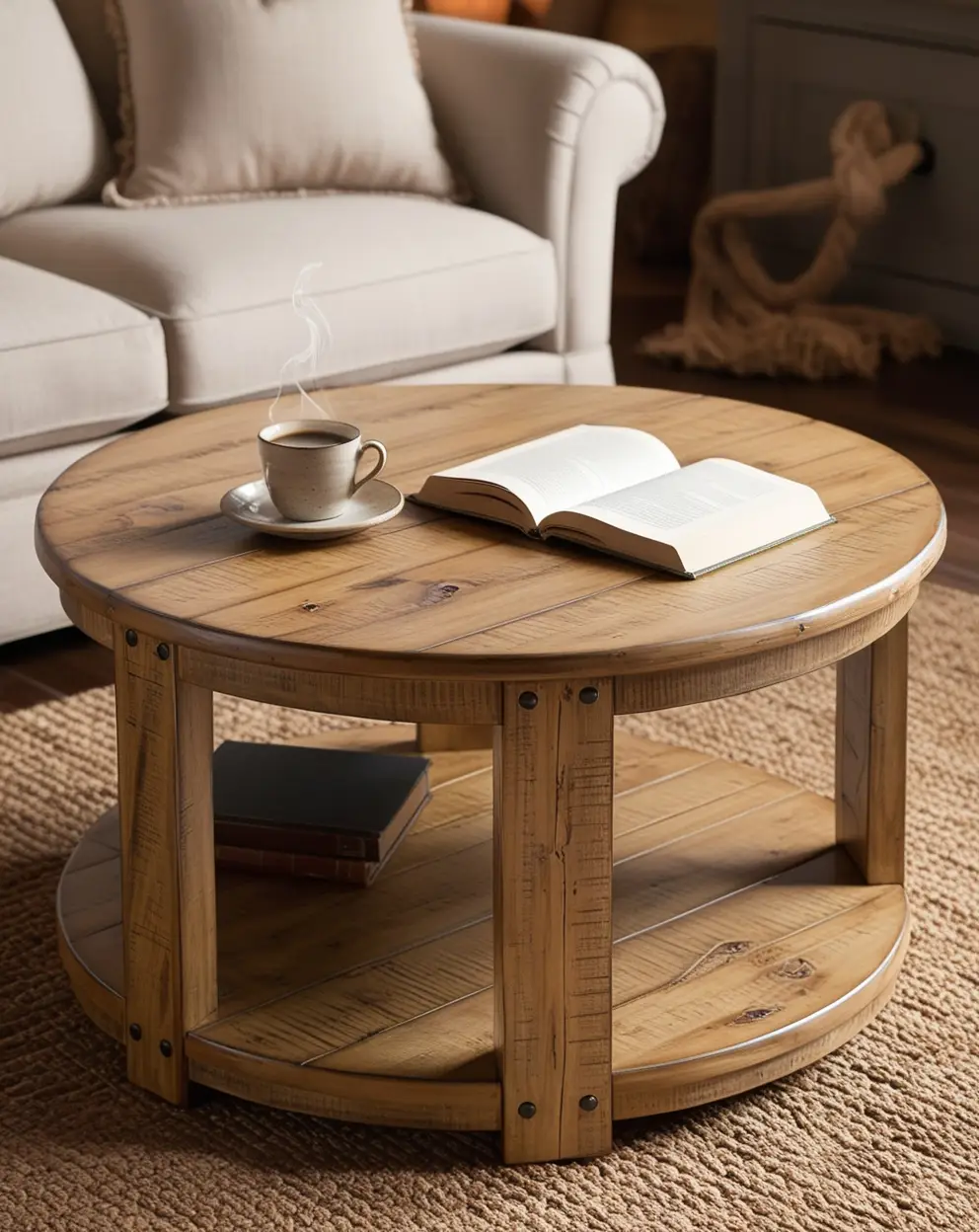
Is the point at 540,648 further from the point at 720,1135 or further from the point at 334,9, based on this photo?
the point at 334,9

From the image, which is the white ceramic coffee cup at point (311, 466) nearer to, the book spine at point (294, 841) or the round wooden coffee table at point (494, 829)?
the round wooden coffee table at point (494, 829)

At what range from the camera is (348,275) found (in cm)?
236

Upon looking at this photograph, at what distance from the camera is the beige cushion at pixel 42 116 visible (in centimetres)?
246

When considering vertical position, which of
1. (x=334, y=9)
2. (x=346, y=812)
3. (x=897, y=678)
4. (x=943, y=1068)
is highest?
(x=334, y=9)

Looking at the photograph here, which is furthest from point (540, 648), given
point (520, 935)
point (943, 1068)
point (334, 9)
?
point (334, 9)

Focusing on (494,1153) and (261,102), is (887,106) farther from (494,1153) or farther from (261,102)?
(494,1153)

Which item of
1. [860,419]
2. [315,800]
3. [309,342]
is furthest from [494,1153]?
[860,419]

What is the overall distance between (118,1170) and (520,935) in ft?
1.15

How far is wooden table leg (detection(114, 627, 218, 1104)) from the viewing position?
4.17ft

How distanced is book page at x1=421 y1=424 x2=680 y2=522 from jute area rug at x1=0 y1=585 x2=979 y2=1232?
49cm

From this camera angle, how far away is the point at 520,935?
122 cm

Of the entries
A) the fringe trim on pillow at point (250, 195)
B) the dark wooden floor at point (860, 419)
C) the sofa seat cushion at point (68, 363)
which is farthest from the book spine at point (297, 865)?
the fringe trim on pillow at point (250, 195)

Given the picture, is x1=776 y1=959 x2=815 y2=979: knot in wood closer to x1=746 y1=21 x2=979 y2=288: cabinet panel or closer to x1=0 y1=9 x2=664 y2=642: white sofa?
x1=0 y1=9 x2=664 y2=642: white sofa

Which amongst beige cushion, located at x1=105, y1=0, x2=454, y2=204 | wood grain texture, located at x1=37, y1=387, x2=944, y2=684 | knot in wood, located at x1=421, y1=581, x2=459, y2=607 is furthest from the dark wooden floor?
knot in wood, located at x1=421, y1=581, x2=459, y2=607
